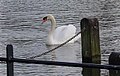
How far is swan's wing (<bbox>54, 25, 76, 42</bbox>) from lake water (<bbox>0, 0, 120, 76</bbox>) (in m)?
0.46

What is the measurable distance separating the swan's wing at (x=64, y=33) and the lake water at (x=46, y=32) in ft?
1.52

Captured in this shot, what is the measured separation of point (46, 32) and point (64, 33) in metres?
1.45

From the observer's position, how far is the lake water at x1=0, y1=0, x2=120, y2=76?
11.6 m

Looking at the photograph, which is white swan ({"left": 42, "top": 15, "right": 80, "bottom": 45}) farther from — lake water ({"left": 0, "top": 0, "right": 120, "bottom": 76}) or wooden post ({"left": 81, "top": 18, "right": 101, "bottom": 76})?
wooden post ({"left": 81, "top": 18, "right": 101, "bottom": 76})

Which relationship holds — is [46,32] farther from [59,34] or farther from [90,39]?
[90,39]

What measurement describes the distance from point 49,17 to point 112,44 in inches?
126

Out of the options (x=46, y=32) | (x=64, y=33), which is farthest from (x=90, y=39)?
(x=46, y=32)

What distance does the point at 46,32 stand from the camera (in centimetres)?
1823

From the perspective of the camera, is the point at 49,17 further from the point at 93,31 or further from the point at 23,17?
the point at 93,31

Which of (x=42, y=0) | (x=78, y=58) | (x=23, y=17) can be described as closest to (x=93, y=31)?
(x=78, y=58)

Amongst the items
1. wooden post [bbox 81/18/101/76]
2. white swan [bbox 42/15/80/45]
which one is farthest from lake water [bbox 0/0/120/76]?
wooden post [bbox 81/18/101/76]

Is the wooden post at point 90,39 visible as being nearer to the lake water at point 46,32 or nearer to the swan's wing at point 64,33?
the lake water at point 46,32

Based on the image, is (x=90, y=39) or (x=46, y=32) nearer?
(x=90, y=39)

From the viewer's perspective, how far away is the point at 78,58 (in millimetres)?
13008
